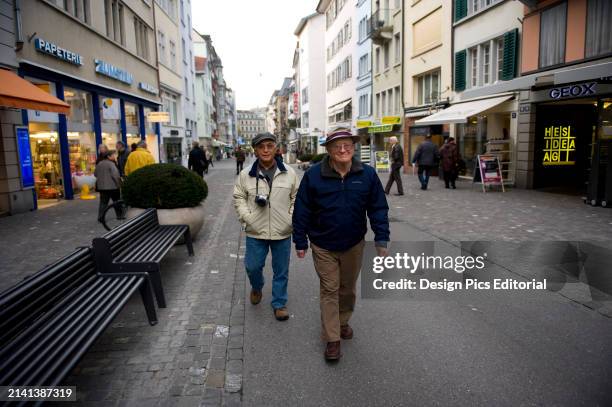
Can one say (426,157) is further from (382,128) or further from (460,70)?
(382,128)

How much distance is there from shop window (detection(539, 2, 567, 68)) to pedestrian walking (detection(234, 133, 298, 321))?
508 inches

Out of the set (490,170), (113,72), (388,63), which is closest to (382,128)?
(388,63)

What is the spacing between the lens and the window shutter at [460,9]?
20375 millimetres

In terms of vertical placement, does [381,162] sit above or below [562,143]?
below

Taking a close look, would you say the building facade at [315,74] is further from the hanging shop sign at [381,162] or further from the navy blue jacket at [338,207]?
the navy blue jacket at [338,207]

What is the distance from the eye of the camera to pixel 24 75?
12812mm

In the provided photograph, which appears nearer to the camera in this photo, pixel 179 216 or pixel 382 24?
pixel 179 216

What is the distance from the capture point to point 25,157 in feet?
40.9

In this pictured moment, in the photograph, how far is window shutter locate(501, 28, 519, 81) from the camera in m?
16.4

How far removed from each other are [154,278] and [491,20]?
700 inches

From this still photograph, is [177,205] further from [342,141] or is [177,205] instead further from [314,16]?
[314,16]

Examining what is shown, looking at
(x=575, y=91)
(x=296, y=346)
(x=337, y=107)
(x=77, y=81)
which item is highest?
(x=337, y=107)

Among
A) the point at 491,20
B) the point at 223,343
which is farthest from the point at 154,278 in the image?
the point at 491,20

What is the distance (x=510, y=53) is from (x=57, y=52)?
14913 mm
